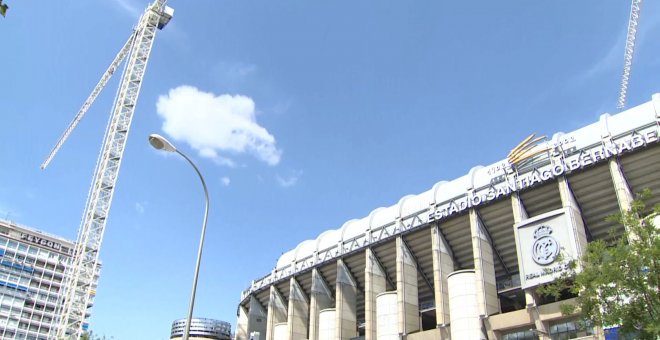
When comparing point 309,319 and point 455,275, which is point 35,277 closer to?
point 309,319

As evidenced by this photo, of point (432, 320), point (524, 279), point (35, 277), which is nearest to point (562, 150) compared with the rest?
point (524, 279)

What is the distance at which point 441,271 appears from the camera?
67938 millimetres

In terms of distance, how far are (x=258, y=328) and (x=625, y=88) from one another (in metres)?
100

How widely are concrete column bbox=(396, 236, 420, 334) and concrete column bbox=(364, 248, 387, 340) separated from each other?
5.71 metres

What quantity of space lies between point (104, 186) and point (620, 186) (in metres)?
89.2

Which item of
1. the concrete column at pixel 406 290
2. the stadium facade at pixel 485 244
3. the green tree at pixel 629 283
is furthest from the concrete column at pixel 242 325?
the green tree at pixel 629 283

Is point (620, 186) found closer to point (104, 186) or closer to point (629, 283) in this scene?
point (629, 283)

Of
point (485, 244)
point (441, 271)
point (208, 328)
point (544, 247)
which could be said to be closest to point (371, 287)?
point (441, 271)

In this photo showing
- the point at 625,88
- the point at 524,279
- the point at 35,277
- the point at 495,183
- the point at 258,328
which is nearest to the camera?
the point at 524,279

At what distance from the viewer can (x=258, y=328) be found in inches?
3964

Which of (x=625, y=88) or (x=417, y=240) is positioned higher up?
(x=625, y=88)

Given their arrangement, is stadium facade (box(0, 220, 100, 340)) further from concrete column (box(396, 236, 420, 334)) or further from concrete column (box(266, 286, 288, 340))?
concrete column (box(396, 236, 420, 334))

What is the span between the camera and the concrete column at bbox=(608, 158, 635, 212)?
54.1 m

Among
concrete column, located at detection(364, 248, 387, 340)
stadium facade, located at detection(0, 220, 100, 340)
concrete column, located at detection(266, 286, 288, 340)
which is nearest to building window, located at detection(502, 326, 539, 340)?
concrete column, located at detection(364, 248, 387, 340)
